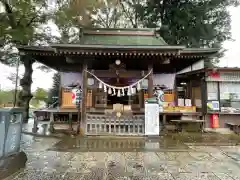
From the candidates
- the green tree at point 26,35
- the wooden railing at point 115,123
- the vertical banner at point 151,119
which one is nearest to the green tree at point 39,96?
the green tree at point 26,35

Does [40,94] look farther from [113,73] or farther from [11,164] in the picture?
[11,164]

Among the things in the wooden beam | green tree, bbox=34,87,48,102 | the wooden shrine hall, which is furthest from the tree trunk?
green tree, bbox=34,87,48,102

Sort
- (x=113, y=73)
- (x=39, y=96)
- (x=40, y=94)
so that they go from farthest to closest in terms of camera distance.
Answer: (x=40, y=94) < (x=39, y=96) < (x=113, y=73)

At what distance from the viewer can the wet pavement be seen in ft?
13.2

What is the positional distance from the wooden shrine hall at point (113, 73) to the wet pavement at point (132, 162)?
209 centimetres

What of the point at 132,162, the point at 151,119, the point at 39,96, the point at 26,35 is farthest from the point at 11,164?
the point at 39,96

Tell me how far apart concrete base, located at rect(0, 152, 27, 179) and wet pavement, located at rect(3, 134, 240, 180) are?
0.40ft

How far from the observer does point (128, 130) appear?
29.5ft

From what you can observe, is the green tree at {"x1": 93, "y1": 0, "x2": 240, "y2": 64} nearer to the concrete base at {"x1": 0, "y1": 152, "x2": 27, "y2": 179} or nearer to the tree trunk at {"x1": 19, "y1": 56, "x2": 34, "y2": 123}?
the tree trunk at {"x1": 19, "y1": 56, "x2": 34, "y2": 123}

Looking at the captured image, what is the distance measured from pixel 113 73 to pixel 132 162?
17.8ft

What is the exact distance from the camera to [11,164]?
162 inches

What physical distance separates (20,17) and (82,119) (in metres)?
9.16

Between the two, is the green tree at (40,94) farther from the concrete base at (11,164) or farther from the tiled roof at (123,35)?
the concrete base at (11,164)

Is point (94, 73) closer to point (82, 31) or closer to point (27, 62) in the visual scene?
point (82, 31)
